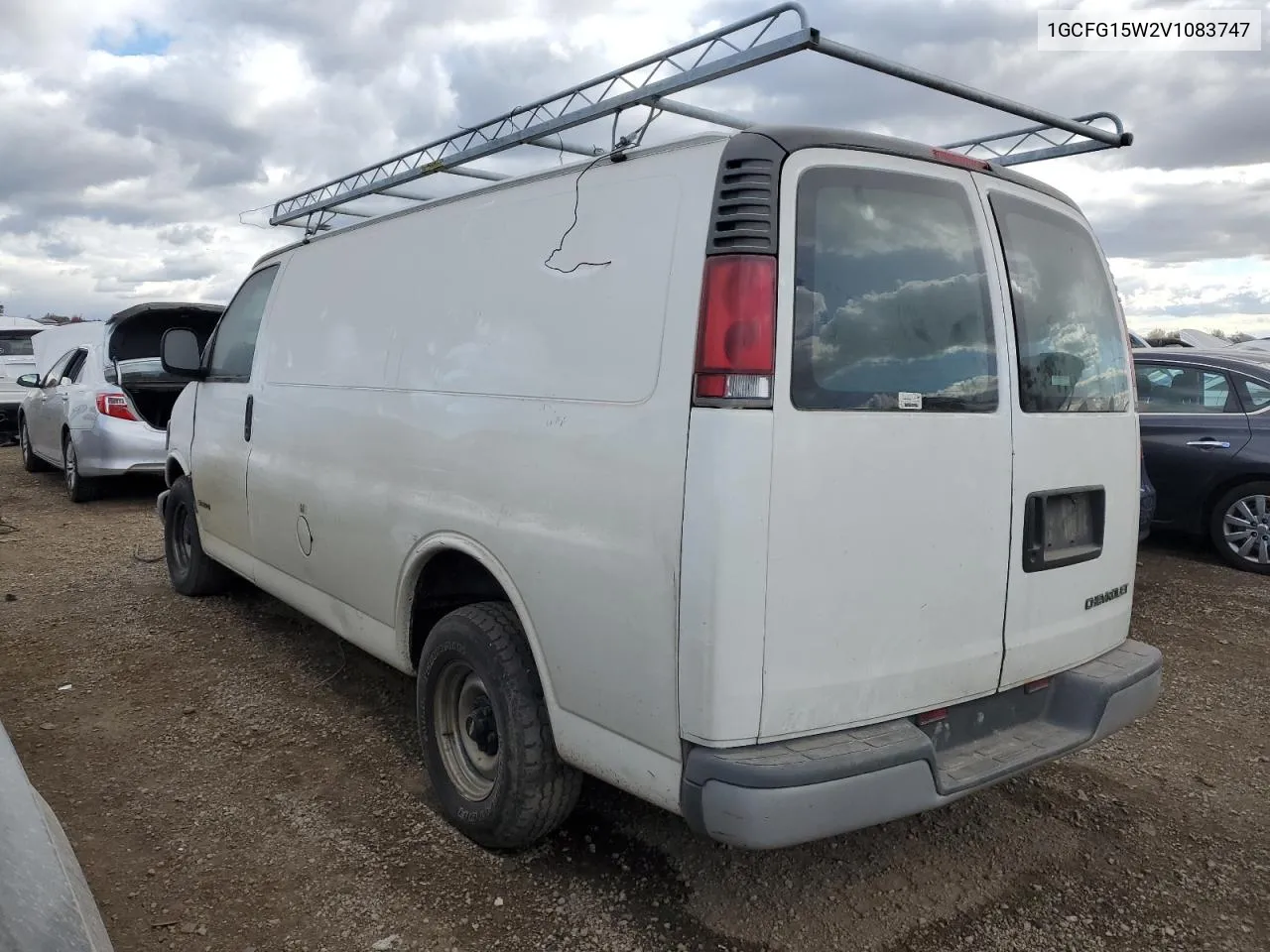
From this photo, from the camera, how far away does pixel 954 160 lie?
279 cm

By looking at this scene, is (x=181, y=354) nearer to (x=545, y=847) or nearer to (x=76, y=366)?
(x=545, y=847)

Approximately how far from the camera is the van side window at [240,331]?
4.94m

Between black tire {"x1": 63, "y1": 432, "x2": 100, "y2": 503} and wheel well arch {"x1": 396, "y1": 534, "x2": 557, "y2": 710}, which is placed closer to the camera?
wheel well arch {"x1": 396, "y1": 534, "x2": 557, "y2": 710}

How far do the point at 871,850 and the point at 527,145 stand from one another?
289 cm

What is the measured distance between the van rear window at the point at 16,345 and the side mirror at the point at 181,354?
1322 cm

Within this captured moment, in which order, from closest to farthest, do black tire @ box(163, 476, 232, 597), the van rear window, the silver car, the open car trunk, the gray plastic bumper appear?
the gray plastic bumper < black tire @ box(163, 476, 232, 597) < the open car trunk < the silver car < the van rear window

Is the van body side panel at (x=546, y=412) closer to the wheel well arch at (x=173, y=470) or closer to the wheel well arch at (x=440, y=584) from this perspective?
the wheel well arch at (x=440, y=584)

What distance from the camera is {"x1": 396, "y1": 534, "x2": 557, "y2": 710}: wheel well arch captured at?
310 cm

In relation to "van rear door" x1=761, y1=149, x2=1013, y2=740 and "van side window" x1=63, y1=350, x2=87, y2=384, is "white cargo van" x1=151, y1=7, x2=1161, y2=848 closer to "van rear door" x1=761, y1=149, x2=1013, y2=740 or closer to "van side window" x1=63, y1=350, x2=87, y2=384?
"van rear door" x1=761, y1=149, x2=1013, y2=740

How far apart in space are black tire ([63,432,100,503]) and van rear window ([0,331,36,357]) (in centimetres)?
776

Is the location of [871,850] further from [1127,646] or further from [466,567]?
[466,567]

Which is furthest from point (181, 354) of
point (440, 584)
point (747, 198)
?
point (747, 198)

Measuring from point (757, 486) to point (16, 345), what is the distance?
17960mm

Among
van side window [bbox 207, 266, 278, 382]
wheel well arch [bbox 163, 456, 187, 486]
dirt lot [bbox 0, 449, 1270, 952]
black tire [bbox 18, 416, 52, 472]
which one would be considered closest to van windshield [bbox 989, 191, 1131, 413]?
dirt lot [bbox 0, 449, 1270, 952]
